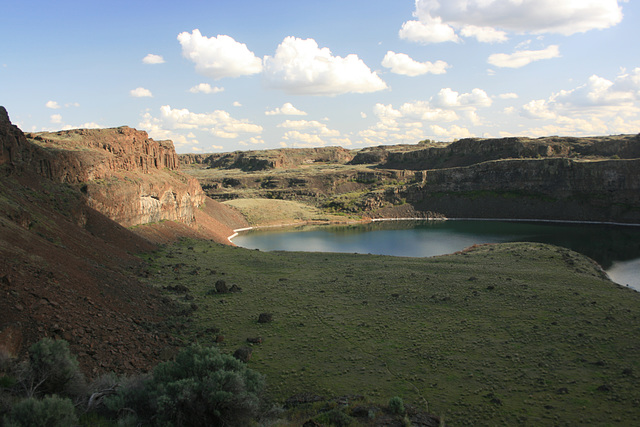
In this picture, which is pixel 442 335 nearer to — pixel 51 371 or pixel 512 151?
pixel 51 371

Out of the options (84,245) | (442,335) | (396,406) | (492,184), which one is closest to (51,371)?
(396,406)

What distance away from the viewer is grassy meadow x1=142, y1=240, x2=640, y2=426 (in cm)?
1431

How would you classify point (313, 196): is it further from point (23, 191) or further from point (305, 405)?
point (305, 405)

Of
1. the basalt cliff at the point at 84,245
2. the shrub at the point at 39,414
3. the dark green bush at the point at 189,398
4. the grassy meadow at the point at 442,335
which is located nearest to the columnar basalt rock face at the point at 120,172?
the basalt cliff at the point at 84,245

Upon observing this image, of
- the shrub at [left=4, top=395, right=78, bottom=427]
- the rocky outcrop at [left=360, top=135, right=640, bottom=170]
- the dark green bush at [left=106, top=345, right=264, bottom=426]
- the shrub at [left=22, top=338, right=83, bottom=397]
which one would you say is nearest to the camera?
the shrub at [left=4, top=395, right=78, bottom=427]

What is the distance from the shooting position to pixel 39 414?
778 cm

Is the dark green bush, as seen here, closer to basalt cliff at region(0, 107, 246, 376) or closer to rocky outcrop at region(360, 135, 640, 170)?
basalt cliff at region(0, 107, 246, 376)

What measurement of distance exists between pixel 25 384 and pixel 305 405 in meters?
8.00

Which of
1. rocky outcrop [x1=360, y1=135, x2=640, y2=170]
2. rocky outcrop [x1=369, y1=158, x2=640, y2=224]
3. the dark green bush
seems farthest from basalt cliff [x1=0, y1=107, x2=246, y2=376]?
rocky outcrop [x1=360, y1=135, x2=640, y2=170]

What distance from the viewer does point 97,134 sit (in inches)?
1951

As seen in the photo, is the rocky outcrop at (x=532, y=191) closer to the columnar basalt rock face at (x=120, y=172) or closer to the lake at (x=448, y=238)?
the lake at (x=448, y=238)

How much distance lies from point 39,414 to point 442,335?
16.8 metres

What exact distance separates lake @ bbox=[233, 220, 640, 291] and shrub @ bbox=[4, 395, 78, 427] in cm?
5279

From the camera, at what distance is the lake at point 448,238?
5966cm
